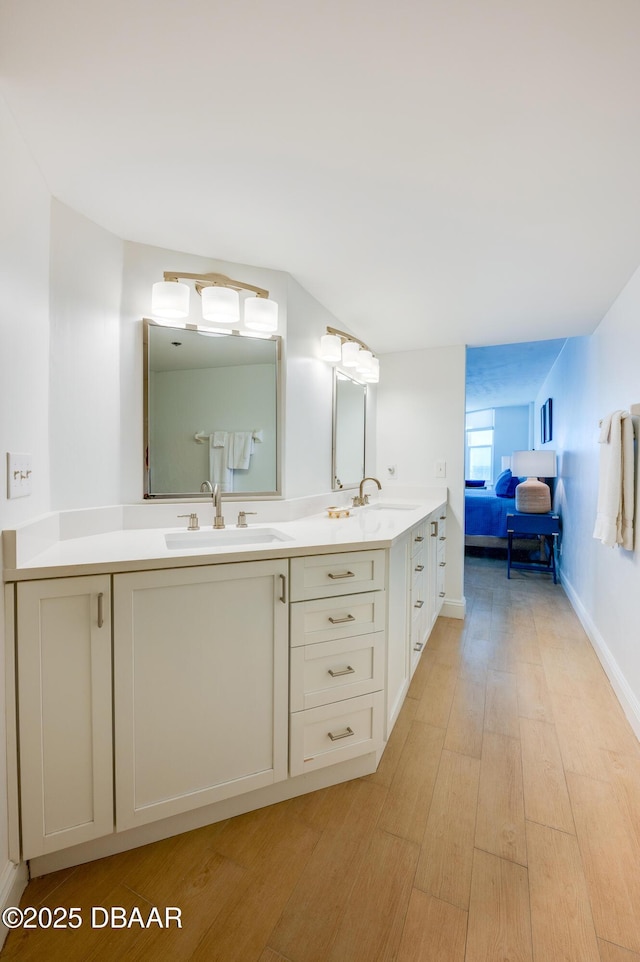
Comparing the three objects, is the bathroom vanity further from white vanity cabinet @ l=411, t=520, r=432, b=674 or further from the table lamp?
the table lamp

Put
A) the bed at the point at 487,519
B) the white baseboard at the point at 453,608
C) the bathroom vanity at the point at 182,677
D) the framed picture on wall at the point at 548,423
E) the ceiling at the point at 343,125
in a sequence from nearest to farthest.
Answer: the ceiling at the point at 343,125
the bathroom vanity at the point at 182,677
the white baseboard at the point at 453,608
the framed picture on wall at the point at 548,423
the bed at the point at 487,519

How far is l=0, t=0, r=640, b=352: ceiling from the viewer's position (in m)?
0.92

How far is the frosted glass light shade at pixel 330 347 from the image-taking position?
2.52 metres

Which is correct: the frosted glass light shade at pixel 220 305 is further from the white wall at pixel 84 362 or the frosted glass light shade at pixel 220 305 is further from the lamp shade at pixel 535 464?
the lamp shade at pixel 535 464

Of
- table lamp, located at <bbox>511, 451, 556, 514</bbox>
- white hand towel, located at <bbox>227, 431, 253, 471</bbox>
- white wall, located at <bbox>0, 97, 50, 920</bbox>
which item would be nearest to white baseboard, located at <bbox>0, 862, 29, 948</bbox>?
white wall, located at <bbox>0, 97, 50, 920</bbox>

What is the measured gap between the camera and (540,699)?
2.16 metres

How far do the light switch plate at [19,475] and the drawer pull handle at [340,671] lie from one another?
1162 millimetres

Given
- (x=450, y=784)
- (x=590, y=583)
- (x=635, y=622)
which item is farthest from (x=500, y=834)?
(x=590, y=583)

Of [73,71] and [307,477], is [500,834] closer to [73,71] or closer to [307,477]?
[307,477]

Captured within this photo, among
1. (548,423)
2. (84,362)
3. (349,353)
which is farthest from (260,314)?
(548,423)

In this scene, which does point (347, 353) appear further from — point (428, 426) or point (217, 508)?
point (217, 508)

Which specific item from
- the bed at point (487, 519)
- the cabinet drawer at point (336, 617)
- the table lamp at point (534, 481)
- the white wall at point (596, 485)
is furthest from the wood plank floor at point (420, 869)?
the bed at point (487, 519)

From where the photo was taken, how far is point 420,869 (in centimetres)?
124

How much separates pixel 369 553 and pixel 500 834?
3.20ft
